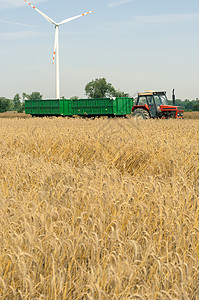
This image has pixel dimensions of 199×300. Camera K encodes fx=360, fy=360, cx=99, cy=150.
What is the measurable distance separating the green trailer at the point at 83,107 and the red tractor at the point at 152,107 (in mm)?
4311

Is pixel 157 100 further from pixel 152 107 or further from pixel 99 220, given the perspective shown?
pixel 99 220

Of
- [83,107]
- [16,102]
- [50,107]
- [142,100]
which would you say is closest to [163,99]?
[142,100]

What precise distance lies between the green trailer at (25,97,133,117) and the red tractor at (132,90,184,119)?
14.1 feet

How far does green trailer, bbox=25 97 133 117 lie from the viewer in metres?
26.0

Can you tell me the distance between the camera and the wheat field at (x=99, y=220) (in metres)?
2.30

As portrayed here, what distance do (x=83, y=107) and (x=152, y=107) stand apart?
7.45m

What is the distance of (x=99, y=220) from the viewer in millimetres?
2818

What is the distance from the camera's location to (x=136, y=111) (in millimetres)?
21453

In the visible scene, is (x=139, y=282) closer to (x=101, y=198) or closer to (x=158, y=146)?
(x=101, y=198)

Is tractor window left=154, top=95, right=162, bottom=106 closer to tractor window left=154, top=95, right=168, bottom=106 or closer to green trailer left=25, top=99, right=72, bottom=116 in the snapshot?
tractor window left=154, top=95, right=168, bottom=106

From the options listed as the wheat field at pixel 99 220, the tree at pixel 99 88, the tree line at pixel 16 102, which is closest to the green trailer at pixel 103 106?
the wheat field at pixel 99 220

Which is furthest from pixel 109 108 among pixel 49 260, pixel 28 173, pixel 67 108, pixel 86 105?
pixel 49 260

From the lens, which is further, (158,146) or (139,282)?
(158,146)

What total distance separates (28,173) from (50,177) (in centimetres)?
56
